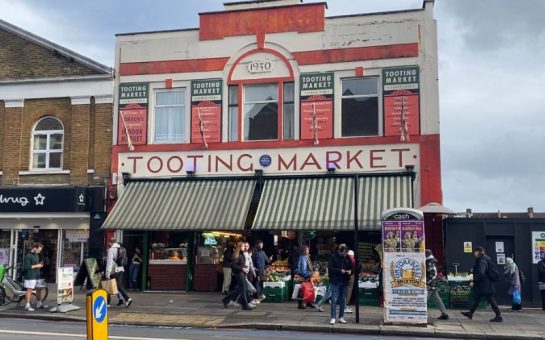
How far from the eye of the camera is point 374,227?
16.4 m

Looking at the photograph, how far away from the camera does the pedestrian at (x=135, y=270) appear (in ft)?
62.5

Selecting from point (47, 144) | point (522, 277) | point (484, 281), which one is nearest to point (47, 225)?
point (47, 144)

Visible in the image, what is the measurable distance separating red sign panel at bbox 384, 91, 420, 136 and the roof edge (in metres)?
9.09

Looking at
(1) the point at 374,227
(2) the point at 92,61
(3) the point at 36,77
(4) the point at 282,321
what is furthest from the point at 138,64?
(4) the point at 282,321

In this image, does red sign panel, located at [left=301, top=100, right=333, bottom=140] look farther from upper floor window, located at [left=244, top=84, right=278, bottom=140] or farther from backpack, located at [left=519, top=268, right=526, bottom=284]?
backpack, located at [left=519, top=268, right=526, bottom=284]

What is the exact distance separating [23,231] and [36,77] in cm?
518

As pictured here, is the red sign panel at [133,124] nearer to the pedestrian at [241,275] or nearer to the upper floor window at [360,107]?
the upper floor window at [360,107]

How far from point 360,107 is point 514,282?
21.5ft

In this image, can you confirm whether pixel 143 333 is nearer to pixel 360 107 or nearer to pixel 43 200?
pixel 43 200

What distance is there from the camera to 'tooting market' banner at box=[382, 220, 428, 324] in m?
12.6

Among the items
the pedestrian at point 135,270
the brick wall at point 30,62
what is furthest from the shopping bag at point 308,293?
the brick wall at point 30,62

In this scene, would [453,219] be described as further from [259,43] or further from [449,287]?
[259,43]

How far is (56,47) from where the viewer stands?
2055cm

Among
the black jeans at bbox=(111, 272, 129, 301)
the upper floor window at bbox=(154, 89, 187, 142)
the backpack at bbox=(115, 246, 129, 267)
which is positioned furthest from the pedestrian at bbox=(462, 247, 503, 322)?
the upper floor window at bbox=(154, 89, 187, 142)
